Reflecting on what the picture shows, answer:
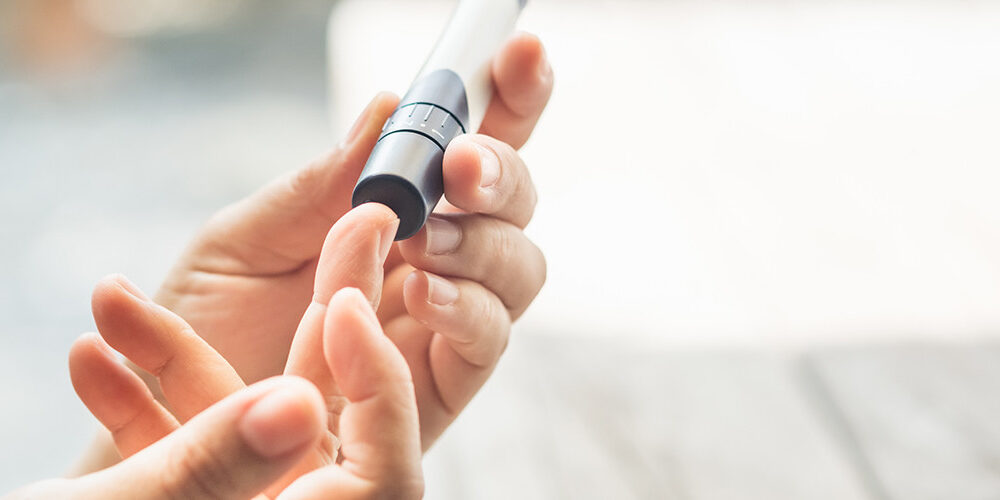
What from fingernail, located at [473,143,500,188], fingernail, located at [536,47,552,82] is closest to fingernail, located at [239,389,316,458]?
fingernail, located at [473,143,500,188]

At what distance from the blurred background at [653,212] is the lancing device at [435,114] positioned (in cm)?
18

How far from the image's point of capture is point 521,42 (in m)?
0.38

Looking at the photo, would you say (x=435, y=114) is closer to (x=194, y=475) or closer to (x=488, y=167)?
(x=488, y=167)

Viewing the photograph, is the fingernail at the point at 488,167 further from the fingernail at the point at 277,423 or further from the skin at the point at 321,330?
the fingernail at the point at 277,423

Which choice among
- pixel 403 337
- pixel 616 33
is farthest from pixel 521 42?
pixel 616 33

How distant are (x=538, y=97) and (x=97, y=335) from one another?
211 millimetres

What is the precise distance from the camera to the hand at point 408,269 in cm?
35

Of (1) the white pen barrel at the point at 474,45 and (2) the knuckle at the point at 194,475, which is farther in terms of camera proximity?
(1) the white pen barrel at the point at 474,45

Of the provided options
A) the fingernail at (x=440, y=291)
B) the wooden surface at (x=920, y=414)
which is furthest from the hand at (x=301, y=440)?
the wooden surface at (x=920, y=414)

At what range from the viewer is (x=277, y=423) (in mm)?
200

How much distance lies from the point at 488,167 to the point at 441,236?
0.03 m

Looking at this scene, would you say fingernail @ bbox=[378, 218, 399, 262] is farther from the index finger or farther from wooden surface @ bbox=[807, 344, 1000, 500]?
wooden surface @ bbox=[807, 344, 1000, 500]

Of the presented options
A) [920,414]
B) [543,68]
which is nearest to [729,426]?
[920,414]

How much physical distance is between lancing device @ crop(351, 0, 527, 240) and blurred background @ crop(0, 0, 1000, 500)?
177 mm
